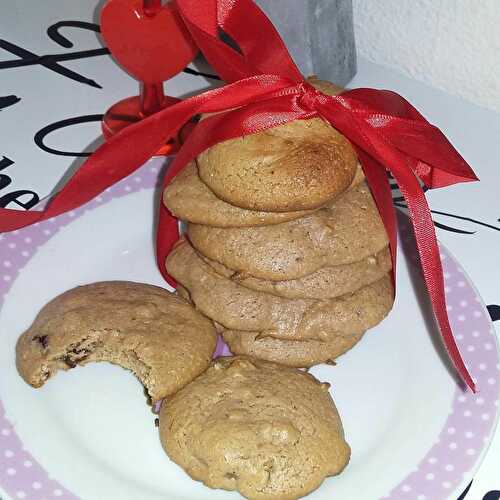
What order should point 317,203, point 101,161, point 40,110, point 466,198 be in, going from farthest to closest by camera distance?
1. point 40,110
2. point 466,198
3. point 101,161
4. point 317,203

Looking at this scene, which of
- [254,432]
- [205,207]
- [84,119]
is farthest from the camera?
[84,119]

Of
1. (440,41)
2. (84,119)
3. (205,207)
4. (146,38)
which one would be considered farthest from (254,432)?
(440,41)

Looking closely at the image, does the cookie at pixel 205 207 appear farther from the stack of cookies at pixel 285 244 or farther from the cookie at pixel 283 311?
the cookie at pixel 283 311

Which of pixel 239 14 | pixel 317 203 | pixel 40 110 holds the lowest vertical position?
pixel 40 110

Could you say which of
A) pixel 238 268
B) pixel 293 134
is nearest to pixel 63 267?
pixel 238 268

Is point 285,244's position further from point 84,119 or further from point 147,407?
point 84,119

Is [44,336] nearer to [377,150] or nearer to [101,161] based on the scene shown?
[101,161]
